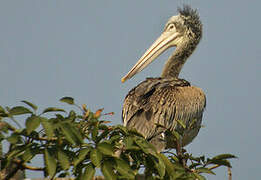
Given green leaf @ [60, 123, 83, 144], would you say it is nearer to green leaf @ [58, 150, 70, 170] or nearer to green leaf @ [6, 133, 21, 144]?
green leaf @ [58, 150, 70, 170]

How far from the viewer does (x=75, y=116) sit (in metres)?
3.57

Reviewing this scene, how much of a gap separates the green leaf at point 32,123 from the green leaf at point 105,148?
1.76ft

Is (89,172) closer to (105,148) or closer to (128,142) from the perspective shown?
(105,148)

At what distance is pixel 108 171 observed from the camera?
334 centimetres

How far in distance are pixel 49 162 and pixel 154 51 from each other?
6937 millimetres

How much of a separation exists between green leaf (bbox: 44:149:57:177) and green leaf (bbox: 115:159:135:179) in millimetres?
468

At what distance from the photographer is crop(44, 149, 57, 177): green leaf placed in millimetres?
3184

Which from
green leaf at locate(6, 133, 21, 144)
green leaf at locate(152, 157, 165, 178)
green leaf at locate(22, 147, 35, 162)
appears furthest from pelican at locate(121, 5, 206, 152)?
green leaf at locate(6, 133, 21, 144)

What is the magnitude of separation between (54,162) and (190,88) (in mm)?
4838

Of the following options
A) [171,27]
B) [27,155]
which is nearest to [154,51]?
[171,27]

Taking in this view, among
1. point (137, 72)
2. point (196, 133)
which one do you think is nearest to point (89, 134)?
point (196, 133)

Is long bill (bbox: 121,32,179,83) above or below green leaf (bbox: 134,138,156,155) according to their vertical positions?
above

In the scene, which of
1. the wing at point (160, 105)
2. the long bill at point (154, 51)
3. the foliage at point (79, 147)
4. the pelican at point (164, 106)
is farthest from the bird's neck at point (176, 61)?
the foliage at point (79, 147)

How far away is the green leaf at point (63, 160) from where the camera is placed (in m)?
3.28
